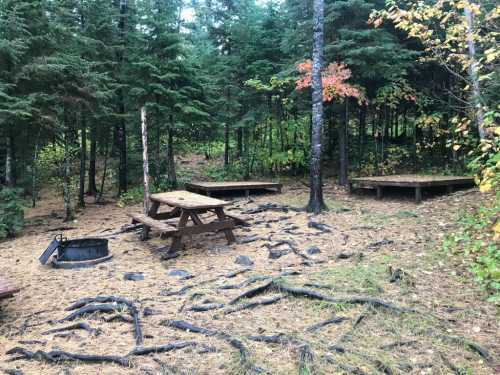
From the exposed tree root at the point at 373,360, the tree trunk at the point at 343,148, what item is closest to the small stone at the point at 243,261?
the exposed tree root at the point at 373,360

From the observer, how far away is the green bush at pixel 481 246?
4.60m

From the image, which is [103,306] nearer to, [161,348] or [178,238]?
[161,348]

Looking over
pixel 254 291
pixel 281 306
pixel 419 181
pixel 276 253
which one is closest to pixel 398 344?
pixel 281 306

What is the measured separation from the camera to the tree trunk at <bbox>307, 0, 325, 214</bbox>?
30.4 ft

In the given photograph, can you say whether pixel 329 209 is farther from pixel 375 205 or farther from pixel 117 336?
pixel 117 336

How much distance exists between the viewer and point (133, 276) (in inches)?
228

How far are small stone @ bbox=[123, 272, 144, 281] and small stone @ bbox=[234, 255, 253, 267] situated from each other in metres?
1.55

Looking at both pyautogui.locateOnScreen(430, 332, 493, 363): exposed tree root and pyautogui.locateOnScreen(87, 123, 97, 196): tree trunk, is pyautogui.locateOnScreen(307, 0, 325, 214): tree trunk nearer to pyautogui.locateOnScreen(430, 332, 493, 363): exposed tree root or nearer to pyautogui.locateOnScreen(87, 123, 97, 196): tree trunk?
pyautogui.locateOnScreen(430, 332, 493, 363): exposed tree root

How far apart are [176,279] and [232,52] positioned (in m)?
12.5

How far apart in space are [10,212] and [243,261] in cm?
643

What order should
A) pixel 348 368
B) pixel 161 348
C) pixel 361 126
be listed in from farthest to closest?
pixel 361 126 → pixel 161 348 → pixel 348 368

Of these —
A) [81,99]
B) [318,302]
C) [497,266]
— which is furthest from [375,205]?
[81,99]

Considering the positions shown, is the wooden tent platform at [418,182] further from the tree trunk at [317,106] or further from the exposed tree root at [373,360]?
the exposed tree root at [373,360]

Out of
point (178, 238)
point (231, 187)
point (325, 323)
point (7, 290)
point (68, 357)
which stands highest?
point (231, 187)
